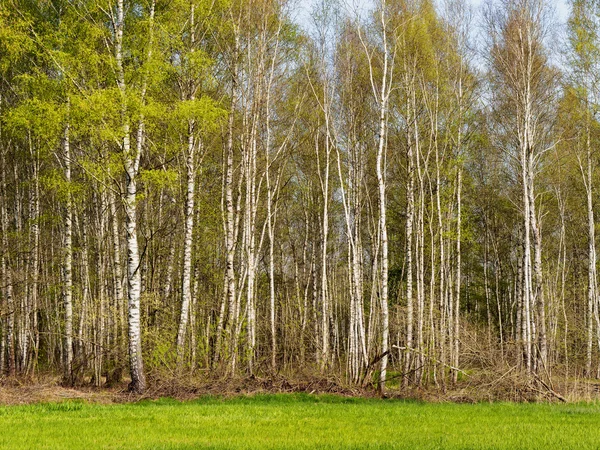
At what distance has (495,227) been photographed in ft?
95.9

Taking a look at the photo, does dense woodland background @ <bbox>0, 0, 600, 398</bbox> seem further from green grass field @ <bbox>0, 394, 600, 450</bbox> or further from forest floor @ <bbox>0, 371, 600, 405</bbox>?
green grass field @ <bbox>0, 394, 600, 450</bbox>

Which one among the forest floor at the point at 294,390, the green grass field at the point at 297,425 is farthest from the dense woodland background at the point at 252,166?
the green grass field at the point at 297,425

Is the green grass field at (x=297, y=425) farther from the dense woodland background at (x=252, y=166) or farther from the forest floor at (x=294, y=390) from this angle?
the dense woodland background at (x=252, y=166)

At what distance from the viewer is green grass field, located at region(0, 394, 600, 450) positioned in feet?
24.3

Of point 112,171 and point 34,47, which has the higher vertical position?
point 34,47

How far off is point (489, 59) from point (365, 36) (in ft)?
12.8

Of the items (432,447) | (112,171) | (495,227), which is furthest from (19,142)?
(495,227)

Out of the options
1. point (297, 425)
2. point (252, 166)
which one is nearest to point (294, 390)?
point (297, 425)

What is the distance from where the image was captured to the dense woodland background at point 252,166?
44.1 ft

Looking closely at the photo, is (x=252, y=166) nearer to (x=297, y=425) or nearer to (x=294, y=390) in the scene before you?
(x=294, y=390)

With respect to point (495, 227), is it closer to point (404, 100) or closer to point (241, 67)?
point (404, 100)

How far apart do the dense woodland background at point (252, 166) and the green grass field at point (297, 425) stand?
2287 mm

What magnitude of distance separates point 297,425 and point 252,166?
9411 millimetres

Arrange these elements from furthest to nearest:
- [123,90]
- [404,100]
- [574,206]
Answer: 1. [574,206]
2. [404,100]
3. [123,90]
